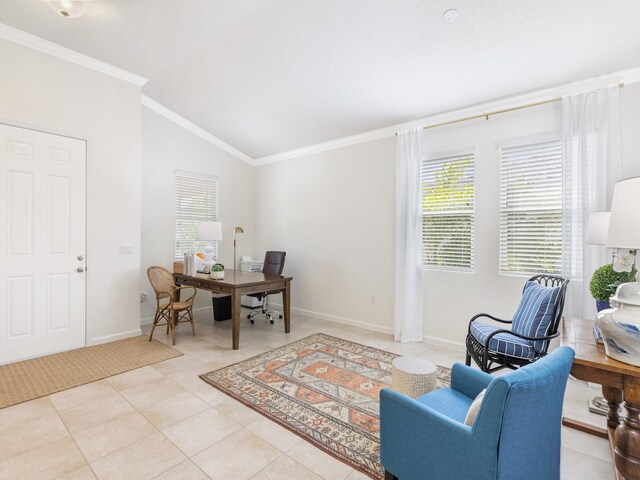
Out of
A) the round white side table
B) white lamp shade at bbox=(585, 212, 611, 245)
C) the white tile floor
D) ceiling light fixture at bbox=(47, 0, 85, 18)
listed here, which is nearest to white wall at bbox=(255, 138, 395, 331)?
white lamp shade at bbox=(585, 212, 611, 245)

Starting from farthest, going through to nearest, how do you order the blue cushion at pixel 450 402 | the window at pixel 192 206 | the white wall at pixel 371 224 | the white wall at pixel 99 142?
the window at pixel 192 206 < the white wall at pixel 371 224 < the white wall at pixel 99 142 < the blue cushion at pixel 450 402

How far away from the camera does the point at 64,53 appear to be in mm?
3408

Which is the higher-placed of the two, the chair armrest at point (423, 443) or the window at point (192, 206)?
the window at point (192, 206)

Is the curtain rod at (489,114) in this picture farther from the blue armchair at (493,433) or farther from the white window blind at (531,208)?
the blue armchair at (493,433)

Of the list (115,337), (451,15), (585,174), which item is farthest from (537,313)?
(115,337)

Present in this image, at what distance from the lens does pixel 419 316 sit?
392 cm

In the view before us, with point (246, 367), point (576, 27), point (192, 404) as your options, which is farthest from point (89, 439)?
point (576, 27)

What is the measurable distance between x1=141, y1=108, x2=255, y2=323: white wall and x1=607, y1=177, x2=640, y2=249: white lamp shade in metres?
4.64

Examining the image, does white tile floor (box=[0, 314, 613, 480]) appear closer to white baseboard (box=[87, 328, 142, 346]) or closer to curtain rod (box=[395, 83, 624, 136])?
white baseboard (box=[87, 328, 142, 346])

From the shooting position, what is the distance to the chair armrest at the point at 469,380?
1.74m

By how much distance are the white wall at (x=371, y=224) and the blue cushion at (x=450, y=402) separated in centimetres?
202

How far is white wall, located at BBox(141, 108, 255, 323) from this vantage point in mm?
4613

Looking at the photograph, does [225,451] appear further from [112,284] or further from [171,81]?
[171,81]

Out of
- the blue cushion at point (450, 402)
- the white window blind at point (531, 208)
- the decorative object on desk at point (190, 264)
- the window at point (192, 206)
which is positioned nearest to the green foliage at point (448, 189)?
the white window blind at point (531, 208)
